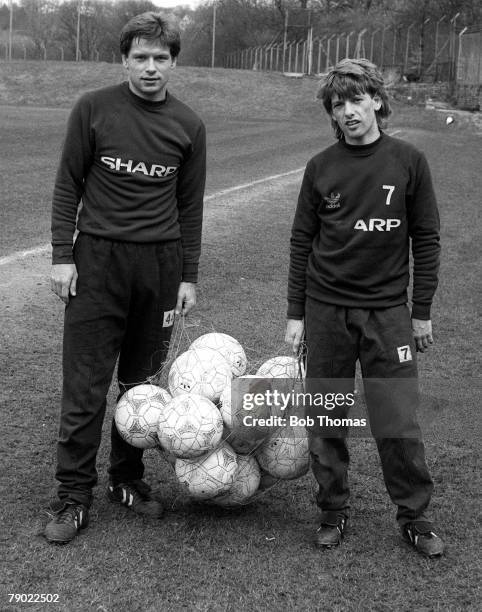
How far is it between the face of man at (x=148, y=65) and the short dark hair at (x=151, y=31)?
0.9 inches

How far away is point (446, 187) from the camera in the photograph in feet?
59.6

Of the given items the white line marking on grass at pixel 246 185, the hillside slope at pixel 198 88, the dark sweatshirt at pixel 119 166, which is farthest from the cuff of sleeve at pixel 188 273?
the hillside slope at pixel 198 88

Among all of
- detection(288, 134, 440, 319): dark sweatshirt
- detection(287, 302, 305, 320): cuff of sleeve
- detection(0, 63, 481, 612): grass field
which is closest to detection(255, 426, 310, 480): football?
detection(0, 63, 481, 612): grass field

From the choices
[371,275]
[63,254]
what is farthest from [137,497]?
[371,275]

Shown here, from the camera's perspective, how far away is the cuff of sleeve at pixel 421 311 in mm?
3941

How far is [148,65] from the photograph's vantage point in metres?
3.83

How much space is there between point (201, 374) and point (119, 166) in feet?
3.19

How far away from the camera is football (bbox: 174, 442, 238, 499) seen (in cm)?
394

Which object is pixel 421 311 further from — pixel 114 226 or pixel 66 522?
pixel 66 522

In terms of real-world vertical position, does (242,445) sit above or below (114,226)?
below

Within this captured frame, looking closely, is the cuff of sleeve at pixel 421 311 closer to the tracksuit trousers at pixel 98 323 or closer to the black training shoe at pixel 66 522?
the tracksuit trousers at pixel 98 323

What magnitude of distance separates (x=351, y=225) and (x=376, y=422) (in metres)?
0.84

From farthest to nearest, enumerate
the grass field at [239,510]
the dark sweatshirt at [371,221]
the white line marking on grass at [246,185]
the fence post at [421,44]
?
the fence post at [421,44]
the white line marking on grass at [246,185]
the dark sweatshirt at [371,221]
the grass field at [239,510]

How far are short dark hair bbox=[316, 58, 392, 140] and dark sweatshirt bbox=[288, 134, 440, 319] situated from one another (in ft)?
0.54
